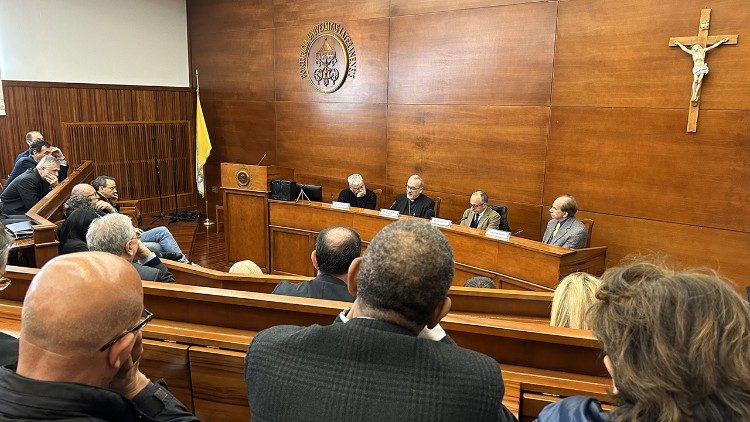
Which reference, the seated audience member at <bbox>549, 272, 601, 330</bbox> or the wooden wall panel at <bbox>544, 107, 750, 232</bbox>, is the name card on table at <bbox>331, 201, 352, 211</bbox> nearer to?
the wooden wall panel at <bbox>544, 107, 750, 232</bbox>

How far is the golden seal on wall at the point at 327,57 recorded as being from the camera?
6559 millimetres

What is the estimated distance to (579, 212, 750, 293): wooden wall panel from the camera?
Result: 13.7 feet

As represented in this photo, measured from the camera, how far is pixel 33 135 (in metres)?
6.00

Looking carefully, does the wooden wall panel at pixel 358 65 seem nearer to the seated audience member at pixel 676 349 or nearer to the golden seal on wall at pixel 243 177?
the golden seal on wall at pixel 243 177

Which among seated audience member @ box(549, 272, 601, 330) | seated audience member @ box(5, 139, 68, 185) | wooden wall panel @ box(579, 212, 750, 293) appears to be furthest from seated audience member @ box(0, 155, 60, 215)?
wooden wall panel @ box(579, 212, 750, 293)

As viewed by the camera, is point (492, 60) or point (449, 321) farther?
point (492, 60)

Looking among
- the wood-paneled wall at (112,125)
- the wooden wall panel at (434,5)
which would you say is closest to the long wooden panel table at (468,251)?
the wooden wall panel at (434,5)

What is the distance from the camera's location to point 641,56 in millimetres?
4480

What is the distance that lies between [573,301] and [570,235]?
2.50 metres

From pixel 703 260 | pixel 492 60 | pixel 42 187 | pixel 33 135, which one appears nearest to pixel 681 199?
pixel 703 260

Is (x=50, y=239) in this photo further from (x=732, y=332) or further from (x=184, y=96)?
(x=184, y=96)

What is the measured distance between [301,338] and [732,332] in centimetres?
70

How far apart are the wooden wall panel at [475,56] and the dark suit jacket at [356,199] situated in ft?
4.35

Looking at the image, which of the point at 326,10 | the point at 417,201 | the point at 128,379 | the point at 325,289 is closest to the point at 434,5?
the point at 326,10
